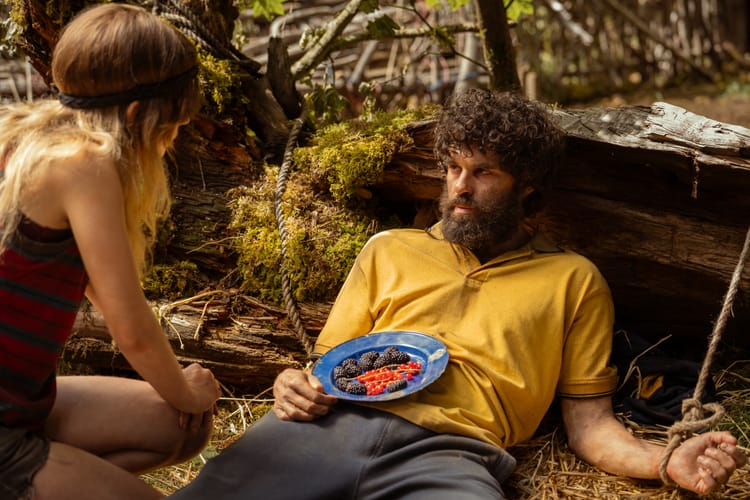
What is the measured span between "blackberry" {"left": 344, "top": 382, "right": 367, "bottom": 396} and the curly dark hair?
1033 millimetres

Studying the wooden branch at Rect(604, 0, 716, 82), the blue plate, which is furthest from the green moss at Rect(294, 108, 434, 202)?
the wooden branch at Rect(604, 0, 716, 82)

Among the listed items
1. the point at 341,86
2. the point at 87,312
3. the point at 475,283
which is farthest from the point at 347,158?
the point at 341,86

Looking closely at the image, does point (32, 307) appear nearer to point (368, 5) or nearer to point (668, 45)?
point (368, 5)

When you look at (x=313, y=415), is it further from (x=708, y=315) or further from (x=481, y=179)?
(x=708, y=315)

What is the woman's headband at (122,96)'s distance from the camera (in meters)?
2.19

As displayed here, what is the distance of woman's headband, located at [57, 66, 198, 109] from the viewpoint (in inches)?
86.3

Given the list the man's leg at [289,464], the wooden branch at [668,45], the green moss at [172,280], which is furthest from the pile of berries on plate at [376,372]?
the wooden branch at [668,45]

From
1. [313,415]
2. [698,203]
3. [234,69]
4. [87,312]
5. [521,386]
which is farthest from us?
[234,69]

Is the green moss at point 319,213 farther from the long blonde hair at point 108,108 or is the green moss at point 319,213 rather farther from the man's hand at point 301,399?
the long blonde hair at point 108,108

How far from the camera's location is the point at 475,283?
9.98 ft

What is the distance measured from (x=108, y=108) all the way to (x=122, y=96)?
0.06m

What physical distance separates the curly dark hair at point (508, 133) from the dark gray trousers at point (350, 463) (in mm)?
1117

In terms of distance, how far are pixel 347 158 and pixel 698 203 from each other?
161 centimetres

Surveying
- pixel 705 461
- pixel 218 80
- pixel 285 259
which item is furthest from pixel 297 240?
pixel 705 461
